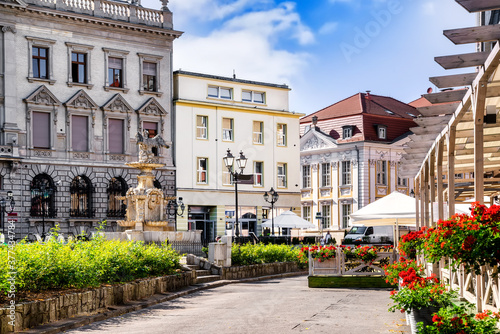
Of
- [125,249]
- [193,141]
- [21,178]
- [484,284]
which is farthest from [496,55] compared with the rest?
[193,141]

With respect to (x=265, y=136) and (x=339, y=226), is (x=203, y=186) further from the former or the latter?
(x=339, y=226)

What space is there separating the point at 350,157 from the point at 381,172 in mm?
3006

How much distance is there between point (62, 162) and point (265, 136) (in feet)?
53.9

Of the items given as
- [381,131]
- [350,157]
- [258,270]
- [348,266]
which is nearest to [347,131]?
[350,157]

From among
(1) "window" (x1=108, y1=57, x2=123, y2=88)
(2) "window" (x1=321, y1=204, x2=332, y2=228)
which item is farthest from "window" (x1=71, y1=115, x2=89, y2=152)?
(2) "window" (x1=321, y1=204, x2=332, y2=228)

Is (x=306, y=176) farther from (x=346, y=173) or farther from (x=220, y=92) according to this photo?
(x=220, y=92)

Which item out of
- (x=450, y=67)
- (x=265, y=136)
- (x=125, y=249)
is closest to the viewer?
(x=450, y=67)

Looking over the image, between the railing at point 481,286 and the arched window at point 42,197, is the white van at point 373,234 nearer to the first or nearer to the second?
the arched window at point 42,197

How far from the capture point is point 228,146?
56.1 meters

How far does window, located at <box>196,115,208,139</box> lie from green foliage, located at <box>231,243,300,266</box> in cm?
Result: 2228

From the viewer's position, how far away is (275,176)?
58562mm

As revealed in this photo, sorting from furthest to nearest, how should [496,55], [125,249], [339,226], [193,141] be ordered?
1. [339,226]
2. [193,141]
3. [125,249]
4. [496,55]

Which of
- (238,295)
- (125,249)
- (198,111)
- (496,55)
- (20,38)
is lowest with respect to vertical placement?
(238,295)

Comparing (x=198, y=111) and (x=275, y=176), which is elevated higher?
(x=198, y=111)
